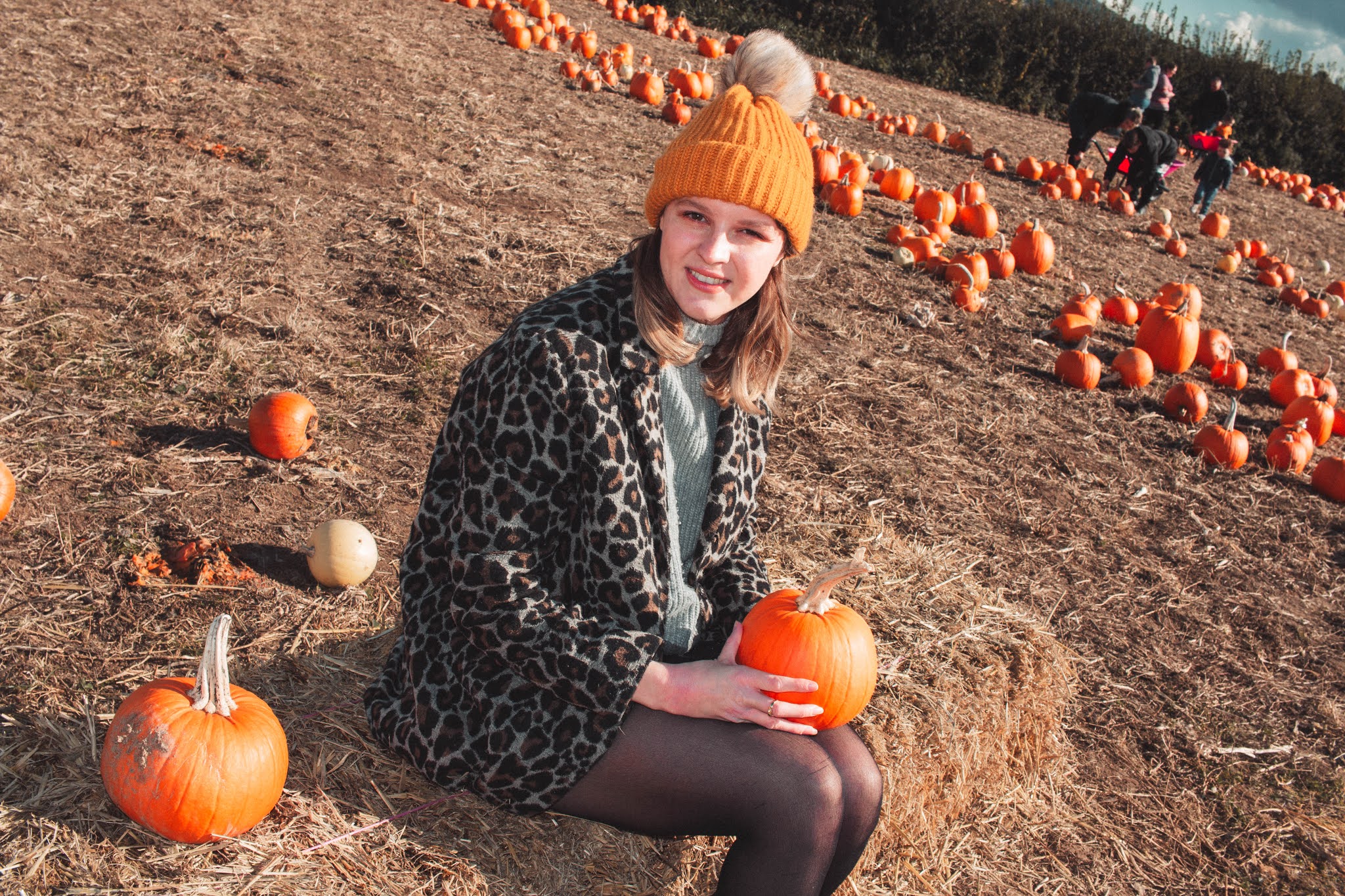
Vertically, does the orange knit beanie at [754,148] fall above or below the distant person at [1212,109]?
below

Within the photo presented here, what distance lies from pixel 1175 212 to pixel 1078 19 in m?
13.5

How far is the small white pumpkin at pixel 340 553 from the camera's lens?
3.35 metres

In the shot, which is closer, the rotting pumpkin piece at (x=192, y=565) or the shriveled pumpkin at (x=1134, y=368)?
the rotting pumpkin piece at (x=192, y=565)

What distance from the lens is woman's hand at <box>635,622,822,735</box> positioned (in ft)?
7.27

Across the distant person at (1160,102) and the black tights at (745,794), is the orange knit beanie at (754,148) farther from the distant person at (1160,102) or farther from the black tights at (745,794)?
the distant person at (1160,102)

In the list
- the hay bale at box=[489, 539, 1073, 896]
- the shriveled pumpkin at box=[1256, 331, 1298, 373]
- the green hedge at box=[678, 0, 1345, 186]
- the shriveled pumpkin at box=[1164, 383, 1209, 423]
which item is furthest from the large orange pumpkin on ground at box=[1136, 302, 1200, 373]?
the green hedge at box=[678, 0, 1345, 186]

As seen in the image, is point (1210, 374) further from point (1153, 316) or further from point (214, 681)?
point (214, 681)

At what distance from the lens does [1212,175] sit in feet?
39.9

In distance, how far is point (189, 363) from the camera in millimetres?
4344

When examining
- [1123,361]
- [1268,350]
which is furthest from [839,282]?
[1268,350]

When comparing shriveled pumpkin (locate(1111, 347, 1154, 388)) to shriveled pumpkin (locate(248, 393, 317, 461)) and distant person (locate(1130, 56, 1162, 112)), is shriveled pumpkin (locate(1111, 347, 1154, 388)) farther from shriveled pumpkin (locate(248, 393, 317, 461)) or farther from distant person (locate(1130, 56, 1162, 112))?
distant person (locate(1130, 56, 1162, 112))

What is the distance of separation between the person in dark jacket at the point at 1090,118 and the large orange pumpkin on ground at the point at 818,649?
1179 cm

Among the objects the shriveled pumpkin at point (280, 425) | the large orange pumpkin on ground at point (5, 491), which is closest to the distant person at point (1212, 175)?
the shriveled pumpkin at point (280, 425)

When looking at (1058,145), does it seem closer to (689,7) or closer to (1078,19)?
(689,7)
